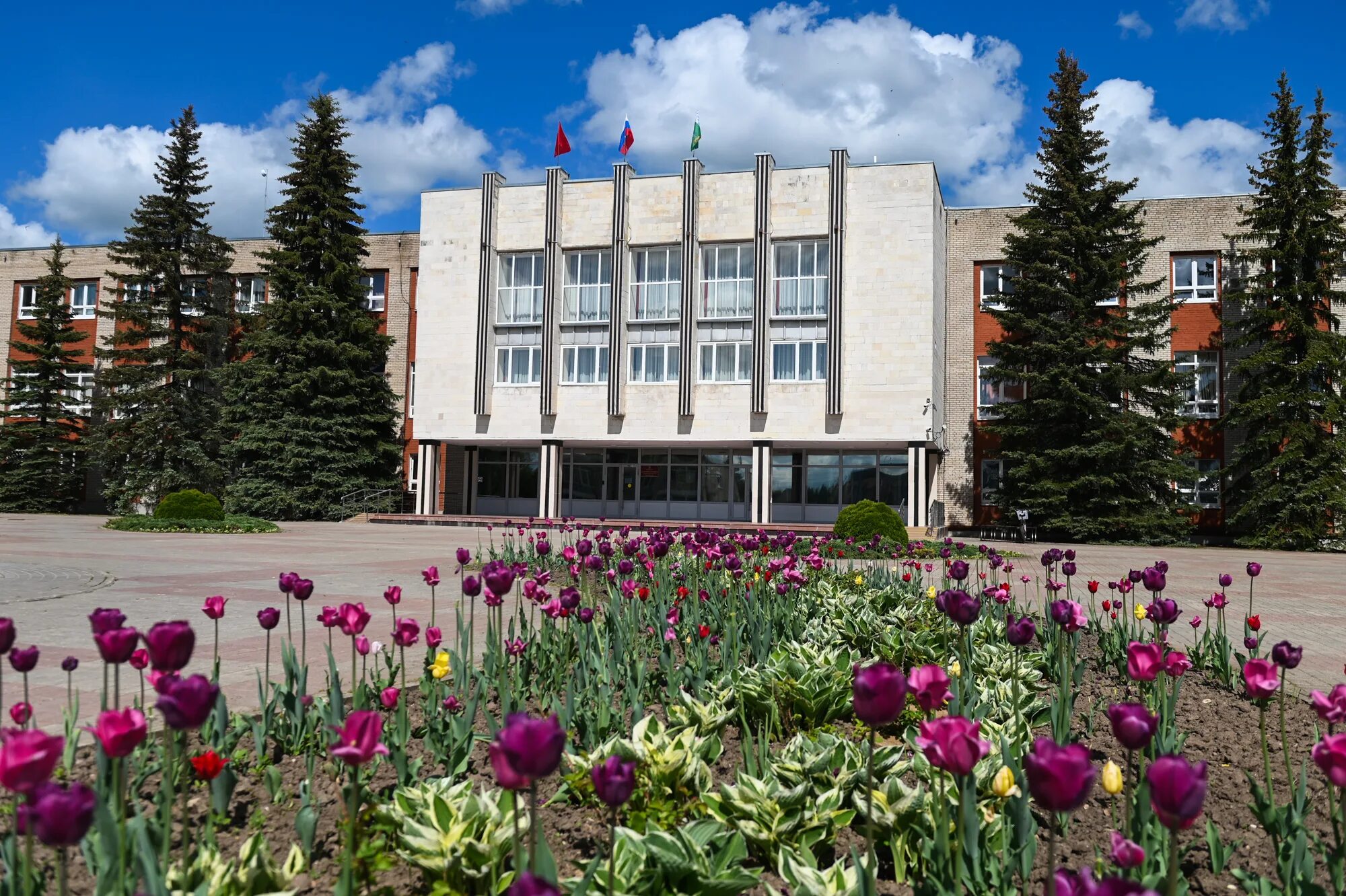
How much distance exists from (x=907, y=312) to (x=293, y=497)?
22.9m

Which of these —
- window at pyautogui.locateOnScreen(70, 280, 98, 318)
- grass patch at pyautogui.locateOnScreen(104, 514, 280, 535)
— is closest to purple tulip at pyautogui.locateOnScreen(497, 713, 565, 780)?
grass patch at pyautogui.locateOnScreen(104, 514, 280, 535)

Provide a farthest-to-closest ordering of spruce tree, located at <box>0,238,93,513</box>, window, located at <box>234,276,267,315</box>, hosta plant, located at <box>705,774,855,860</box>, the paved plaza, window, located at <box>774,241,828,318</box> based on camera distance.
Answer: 1. window, located at <box>234,276,267,315</box>
2. spruce tree, located at <box>0,238,93,513</box>
3. window, located at <box>774,241,828,318</box>
4. the paved plaza
5. hosta plant, located at <box>705,774,855,860</box>

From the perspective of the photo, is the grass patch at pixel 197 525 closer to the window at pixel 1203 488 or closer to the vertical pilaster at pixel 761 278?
the vertical pilaster at pixel 761 278

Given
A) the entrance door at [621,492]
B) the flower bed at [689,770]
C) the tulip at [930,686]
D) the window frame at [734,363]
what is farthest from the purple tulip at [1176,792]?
the entrance door at [621,492]

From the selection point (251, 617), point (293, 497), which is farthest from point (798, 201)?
point (251, 617)

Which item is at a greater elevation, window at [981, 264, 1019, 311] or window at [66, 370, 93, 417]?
window at [981, 264, 1019, 311]

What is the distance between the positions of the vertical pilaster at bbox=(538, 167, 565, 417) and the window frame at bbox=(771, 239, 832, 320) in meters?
8.26

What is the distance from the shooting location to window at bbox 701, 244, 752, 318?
118 ft

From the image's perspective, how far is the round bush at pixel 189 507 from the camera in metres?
27.9

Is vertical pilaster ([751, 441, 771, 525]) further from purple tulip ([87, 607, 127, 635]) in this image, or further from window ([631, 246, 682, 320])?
purple tulip ([87, 607, 127, 635])

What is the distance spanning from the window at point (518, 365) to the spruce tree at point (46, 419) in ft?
61.2

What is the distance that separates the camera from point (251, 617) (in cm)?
913

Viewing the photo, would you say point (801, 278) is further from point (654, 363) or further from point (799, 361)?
point (654, 363)

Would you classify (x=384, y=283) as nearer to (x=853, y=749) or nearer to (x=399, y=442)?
(x=399, y=442)
